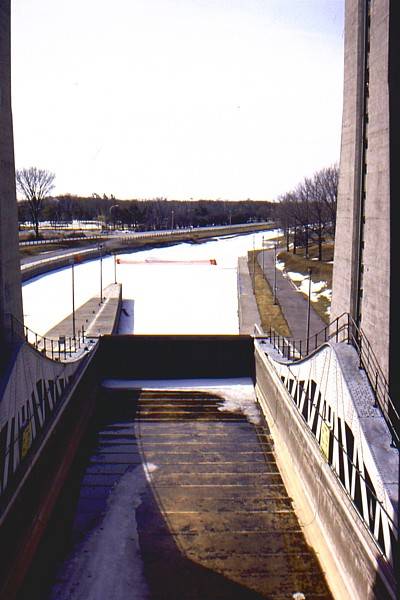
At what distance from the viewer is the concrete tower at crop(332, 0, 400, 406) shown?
41.5 ft

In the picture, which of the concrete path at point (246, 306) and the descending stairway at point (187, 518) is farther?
the concrete path at point (246, 306)

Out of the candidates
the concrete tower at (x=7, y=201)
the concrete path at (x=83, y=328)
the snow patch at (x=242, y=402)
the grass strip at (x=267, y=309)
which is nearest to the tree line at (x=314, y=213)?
the grass strip at (x=267, y=309)

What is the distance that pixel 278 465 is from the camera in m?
15.6

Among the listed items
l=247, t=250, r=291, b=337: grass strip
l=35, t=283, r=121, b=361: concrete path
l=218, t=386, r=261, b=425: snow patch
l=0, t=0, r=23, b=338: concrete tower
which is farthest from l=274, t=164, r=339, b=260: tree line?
l=0, t=0, r=23, b=338: concrete tower

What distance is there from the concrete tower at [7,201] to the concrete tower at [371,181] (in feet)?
28.4

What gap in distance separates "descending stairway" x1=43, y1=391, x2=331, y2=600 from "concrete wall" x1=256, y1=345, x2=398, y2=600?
1.23 ft

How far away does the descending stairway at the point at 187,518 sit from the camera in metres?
10.5

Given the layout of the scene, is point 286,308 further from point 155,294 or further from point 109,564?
point 109,564

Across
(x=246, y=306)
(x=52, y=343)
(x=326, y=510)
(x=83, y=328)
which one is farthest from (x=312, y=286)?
(x=326, y=510)

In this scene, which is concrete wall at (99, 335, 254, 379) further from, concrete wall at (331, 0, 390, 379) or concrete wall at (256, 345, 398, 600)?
concrete wall at (331, 0, 390, 379)

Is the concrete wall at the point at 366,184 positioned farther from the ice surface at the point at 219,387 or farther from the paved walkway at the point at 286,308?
the paved walkway at the point at 286,308

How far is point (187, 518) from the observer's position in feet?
41.6

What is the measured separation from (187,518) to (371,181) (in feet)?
29.3

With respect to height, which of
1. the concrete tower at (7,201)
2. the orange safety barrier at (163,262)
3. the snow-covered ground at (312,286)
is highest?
the concrete tower at (7,201)
